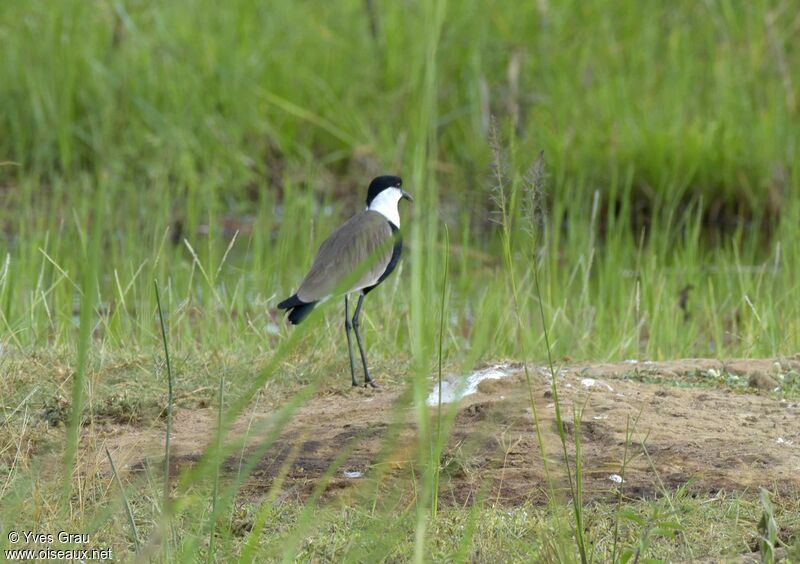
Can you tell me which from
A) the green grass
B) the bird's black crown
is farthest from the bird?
the green grass

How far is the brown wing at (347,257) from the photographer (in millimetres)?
3898

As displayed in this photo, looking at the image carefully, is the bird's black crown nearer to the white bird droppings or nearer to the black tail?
the black tail

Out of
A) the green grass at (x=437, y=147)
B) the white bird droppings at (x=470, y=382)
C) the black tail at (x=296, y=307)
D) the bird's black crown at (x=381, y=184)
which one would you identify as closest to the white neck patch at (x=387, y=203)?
the bird's black crown at (x=381, y=184)

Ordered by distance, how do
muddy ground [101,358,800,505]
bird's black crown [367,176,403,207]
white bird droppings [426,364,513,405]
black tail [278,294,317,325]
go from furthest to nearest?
bird's black crown [367,176,403,207] → black tail [278,294,317,325] → white bird droppings [426,364,513,405] → muddy ground [101,358,800,505]

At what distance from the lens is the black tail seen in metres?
3.83

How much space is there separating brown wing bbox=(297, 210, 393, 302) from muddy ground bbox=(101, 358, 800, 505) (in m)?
0.40

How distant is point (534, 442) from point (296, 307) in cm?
106

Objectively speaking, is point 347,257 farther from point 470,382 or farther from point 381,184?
point 470,382

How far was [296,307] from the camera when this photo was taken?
Result: 3.89 meters

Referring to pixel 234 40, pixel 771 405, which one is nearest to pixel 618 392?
pixel 771 405

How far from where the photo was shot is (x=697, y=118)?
8.00 m

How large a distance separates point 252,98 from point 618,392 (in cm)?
518

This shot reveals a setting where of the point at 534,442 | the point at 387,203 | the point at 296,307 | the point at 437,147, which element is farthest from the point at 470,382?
the point at 437,147

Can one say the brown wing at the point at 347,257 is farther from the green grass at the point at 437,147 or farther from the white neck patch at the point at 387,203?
the green grass at the point at 437,147
